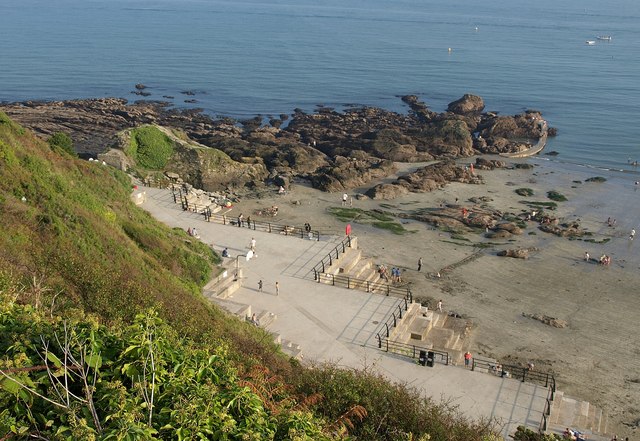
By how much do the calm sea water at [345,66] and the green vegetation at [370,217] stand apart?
2363 centimetres

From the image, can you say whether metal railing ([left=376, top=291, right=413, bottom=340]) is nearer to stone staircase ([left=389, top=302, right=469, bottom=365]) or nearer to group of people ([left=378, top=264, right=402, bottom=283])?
stone staircase ([left=389, top=302, right=469, bottom=365])

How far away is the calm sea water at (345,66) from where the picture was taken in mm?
→ 76375

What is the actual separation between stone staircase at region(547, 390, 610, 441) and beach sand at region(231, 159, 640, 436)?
80 cm

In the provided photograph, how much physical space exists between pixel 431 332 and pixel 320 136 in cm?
3863

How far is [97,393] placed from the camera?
8.20m

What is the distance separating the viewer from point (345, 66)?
345 ft

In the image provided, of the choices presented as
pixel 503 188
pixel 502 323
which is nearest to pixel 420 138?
pixel 503 188

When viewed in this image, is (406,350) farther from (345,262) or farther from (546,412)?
(345,262)

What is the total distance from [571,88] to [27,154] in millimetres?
78198

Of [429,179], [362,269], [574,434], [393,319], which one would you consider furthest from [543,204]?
[574,434]

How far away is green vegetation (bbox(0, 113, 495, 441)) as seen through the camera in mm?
7824

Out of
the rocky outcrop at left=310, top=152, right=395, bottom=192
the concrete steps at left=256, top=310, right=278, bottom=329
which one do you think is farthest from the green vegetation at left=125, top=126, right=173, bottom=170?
the concrete steps at left=256, top=310, right=278, bottom=329

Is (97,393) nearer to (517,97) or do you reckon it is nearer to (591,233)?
(591,233)

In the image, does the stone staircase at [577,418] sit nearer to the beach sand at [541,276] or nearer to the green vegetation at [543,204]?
the beach sand at [541,276]
